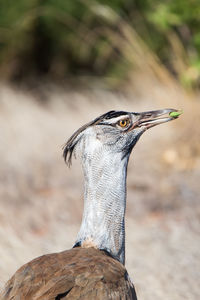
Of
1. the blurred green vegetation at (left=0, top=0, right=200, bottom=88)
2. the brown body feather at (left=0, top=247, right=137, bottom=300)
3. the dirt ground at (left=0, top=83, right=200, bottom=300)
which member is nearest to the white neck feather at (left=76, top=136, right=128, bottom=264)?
the brown body feather at (left=0, top=247, right=137, bottom=300)

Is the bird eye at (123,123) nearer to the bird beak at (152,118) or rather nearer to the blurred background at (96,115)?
the bird beak at (152,118)

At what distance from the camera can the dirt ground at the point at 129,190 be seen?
3.97m

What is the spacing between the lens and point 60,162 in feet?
20.8

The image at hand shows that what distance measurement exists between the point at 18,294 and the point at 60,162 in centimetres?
385

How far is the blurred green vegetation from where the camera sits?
8558mm

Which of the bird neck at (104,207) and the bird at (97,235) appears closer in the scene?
the bird at (97,235)

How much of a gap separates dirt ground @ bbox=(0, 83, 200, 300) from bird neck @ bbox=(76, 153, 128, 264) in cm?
75

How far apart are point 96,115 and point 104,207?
4517 mm

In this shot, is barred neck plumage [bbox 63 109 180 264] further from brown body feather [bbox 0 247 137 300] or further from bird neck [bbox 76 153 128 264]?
brown body feather [bbox 0 247 137 300]

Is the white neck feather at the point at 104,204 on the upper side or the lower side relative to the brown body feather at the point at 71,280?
upper

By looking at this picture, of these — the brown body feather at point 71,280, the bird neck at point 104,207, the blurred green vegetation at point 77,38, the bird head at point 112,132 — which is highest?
the blurred green vegetation at point 77,38

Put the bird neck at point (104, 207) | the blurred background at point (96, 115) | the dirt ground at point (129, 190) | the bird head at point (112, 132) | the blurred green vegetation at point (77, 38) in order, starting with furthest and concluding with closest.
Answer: the blurred green vegetation at point (77, 38)
the blurred background at point (96, 115)
the dirt ground at point (129, 190)
the bird head at point (112, 132)
the bird neck at point (104, 207)

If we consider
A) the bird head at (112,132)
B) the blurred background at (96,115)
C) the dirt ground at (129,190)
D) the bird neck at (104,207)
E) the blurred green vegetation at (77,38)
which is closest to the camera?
the bird neck at (104,207)

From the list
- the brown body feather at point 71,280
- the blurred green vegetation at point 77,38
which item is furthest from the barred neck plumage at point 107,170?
the blurred green vegetation at point 77,38
